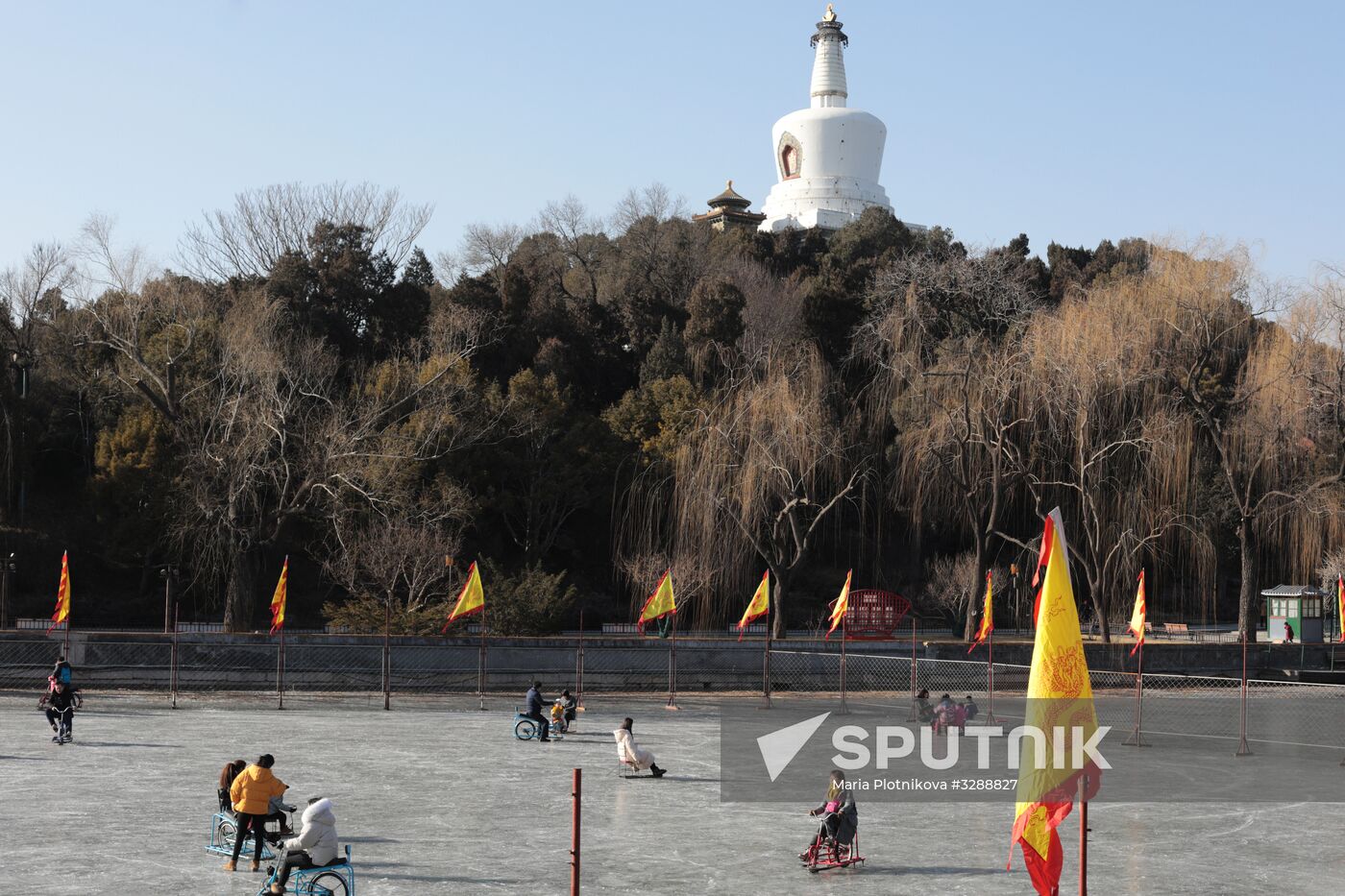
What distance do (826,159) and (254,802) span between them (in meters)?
74.6

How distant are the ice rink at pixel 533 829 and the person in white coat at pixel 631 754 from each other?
1.37 ft

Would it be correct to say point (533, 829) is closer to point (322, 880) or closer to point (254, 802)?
point (254, 802)

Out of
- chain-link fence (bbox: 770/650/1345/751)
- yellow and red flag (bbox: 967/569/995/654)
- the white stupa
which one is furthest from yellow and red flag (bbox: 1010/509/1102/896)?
the white stupa

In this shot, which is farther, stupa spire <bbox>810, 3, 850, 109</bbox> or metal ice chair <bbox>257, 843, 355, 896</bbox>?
stupa spire <bbox>810, 3, 850, 109</bbox>

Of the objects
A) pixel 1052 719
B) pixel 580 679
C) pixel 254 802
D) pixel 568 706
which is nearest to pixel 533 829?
pixel 254 802

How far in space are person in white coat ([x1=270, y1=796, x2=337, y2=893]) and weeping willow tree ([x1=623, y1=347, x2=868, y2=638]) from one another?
26.7 metres

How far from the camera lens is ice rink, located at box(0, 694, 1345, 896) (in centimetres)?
1240

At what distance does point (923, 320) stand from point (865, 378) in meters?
6.33

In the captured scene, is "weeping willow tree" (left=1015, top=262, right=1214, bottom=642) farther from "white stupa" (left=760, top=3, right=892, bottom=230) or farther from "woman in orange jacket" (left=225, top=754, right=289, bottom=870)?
"white stupa" (left=760, top=3, right=892, bottom=230)

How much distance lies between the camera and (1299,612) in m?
38.9

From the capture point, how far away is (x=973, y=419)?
39.3 m

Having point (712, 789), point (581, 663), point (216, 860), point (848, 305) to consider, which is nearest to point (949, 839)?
point (712, 789)

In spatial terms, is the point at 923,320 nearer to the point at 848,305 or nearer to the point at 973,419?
the point at 973,419

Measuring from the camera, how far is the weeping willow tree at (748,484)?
39062mm
